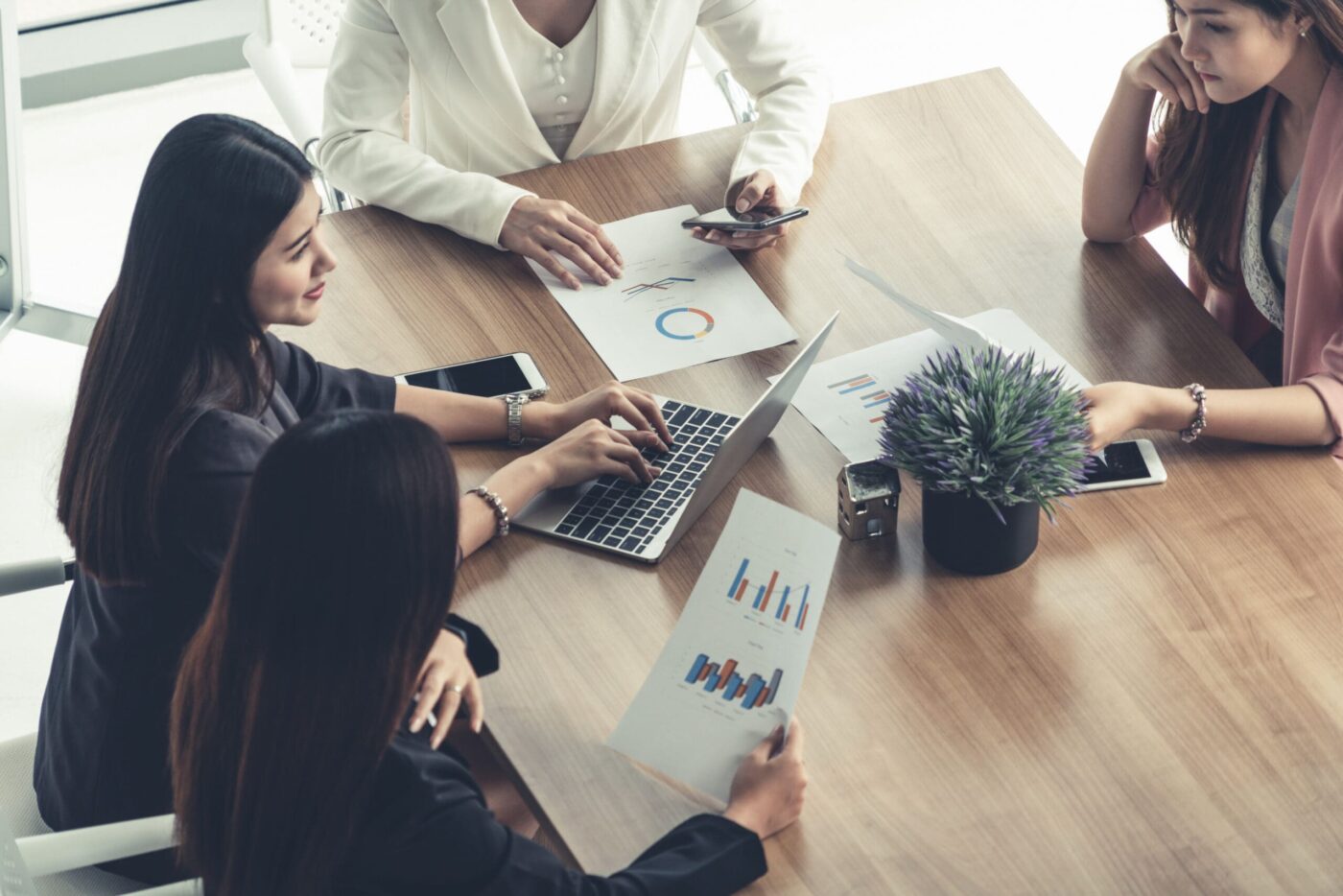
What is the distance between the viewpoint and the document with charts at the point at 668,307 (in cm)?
181

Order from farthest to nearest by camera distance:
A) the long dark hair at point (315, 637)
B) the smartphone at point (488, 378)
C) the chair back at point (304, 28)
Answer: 1. the chair back at point (304, 28)
2. the smartphone at point (488, 378)
3. the long dark hair at point (315, 637)

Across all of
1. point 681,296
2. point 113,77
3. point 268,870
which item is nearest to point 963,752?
point 268,870

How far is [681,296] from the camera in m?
1.89

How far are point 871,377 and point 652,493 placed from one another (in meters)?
0.32

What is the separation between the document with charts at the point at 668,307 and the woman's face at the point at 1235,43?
59 cm

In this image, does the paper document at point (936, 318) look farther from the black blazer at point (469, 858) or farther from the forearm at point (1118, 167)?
the black blazer at point (469, 858)

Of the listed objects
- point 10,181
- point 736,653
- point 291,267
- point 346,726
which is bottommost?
point 10,181

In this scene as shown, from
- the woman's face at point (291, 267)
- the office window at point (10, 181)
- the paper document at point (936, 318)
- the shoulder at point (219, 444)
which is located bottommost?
the office window at point (10, 181)

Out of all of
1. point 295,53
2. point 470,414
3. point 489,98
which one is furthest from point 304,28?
point 470,414

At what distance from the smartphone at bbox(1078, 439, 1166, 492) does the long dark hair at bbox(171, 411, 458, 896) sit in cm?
77

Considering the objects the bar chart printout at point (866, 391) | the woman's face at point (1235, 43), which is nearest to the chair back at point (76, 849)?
the bar chart printout at point (866, 391)

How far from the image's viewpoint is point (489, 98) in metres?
2.20

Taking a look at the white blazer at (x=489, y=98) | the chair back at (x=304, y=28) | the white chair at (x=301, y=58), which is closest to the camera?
the white blazer at (x=489, y=98)

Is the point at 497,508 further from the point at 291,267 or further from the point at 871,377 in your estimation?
the point at 871,377
